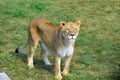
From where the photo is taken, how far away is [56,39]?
7949 millimetres

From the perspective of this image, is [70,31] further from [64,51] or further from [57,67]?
[57,67]

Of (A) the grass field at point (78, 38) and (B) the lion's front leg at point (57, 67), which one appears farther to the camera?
(A) the grass field at point (78, 38)

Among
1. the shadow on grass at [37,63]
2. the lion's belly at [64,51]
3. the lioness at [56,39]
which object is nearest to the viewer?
the lioness at [56,39]

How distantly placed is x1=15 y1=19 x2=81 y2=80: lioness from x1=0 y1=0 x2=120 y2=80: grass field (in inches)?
11.6

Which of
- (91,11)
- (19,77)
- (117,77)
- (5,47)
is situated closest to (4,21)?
(5,47)

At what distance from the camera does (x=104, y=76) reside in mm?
8258

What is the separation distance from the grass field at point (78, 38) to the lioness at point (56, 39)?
0.30 meters

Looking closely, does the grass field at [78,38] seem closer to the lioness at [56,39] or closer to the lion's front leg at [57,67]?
the lion's front leg at [57,67]

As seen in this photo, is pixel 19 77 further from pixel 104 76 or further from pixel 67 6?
pixel 67 6

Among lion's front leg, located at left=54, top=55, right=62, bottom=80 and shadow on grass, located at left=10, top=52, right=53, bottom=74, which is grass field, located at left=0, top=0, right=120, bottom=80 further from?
lion's front leg, located at left=54, top=55, right=62, bottom=80

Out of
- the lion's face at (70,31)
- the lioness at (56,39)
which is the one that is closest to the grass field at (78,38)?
the lioness at (56,39)

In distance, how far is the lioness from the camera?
24.7ft

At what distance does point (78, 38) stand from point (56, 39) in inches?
114

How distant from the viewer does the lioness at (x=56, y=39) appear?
754 centimetres
